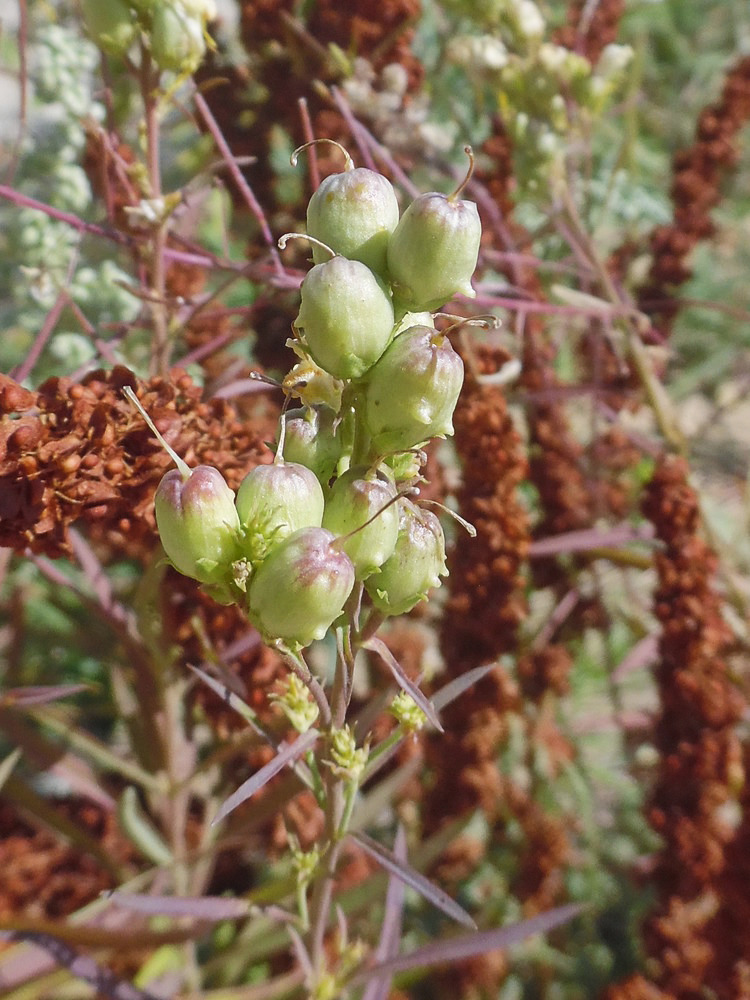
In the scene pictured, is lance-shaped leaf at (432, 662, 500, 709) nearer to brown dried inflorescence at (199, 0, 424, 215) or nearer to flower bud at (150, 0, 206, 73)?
flower bud at (150, 0, 206, 73)

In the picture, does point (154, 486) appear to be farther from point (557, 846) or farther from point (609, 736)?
point (609, 736)

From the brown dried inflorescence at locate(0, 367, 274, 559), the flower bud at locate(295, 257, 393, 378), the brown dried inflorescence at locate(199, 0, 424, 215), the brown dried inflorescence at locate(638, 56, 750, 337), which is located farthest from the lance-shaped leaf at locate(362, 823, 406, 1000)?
the brown dried inflorescence at locate(638, 56, 750, 337)

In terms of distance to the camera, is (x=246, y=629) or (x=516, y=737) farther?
(x=516, y=737)

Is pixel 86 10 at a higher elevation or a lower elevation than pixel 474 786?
higher

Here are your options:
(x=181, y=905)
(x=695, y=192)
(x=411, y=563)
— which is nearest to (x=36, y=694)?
(x=181, y=905)

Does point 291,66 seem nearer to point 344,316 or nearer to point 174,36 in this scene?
point 174,36

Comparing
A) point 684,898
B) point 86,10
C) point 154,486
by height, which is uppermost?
point 86,10

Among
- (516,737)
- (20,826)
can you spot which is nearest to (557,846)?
(516,737)

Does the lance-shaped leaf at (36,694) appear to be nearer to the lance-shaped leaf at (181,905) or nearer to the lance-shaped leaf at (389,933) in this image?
the lance-shaped leaf at (181,905)
